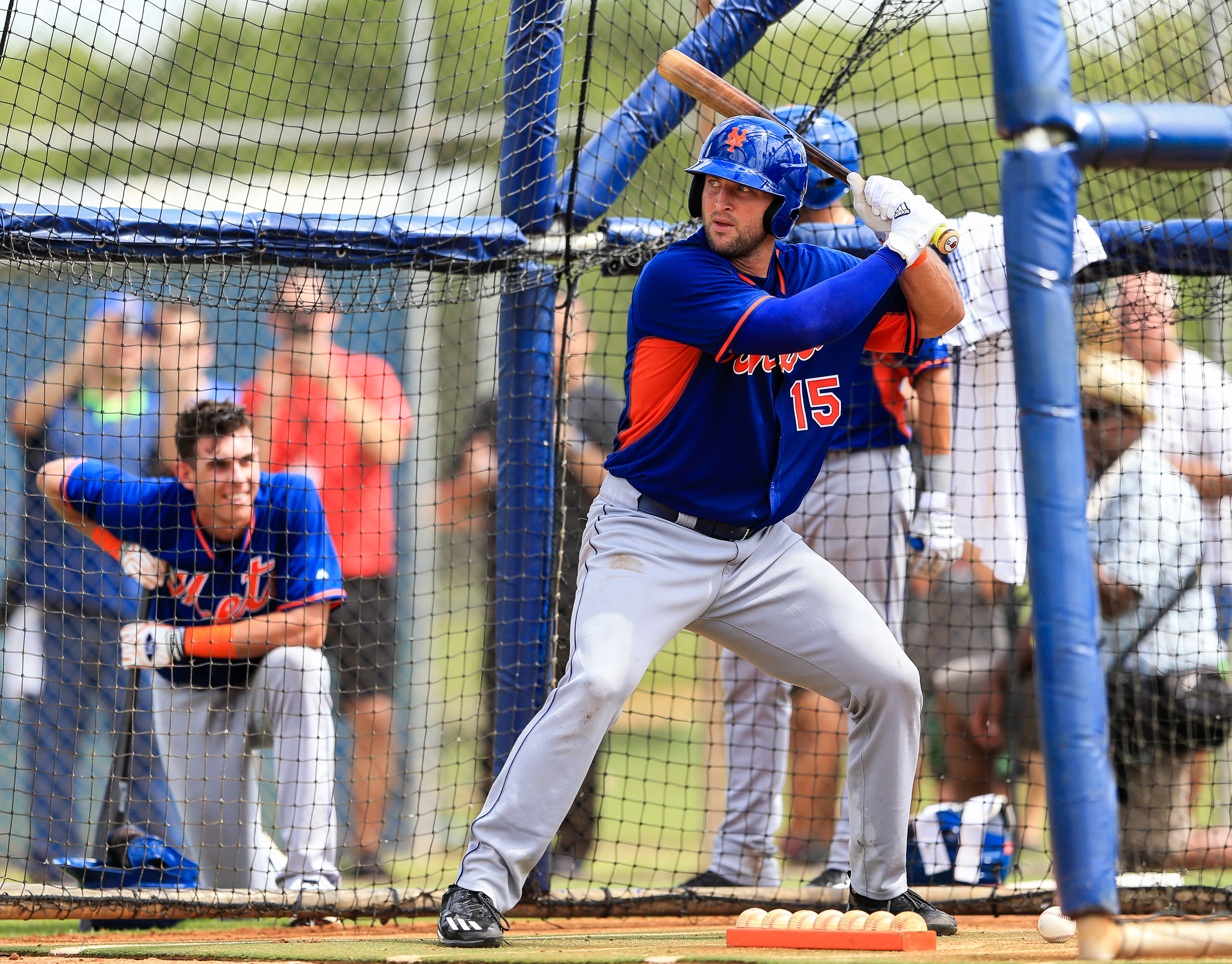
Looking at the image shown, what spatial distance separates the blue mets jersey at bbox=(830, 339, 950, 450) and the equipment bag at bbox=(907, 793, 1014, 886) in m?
1.32

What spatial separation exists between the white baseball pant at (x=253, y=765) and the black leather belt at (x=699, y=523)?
1807 millimetres

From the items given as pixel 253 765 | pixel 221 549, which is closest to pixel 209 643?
pixel 221 549

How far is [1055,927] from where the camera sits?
2.96 meters

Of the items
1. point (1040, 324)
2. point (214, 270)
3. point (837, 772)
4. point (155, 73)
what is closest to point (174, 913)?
point (214, 270)

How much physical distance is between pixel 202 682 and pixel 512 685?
120 centimetres

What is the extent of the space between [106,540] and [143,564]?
0.24 meters

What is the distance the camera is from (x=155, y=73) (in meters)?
8.27

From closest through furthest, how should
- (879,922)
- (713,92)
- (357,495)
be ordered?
(879,922) < (713,92) < (357,495)

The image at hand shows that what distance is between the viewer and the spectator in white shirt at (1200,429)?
16.2 ft

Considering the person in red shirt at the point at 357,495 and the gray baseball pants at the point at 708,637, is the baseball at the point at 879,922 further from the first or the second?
the person in red shirt at the point at 357,495

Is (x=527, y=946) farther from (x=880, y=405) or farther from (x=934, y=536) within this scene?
(x=880, y=405)

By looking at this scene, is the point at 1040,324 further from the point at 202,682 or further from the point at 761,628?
the point at 202,682

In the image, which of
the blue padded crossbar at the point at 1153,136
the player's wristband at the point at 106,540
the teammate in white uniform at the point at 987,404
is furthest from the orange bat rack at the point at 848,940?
the player's wristband at the point at 106,540

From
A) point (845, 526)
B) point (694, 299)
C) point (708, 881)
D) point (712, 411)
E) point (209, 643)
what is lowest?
point (708, 881)
